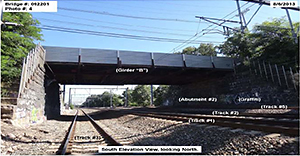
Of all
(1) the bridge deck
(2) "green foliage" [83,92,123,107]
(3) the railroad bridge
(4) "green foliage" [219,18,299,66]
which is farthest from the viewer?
(2) "green foliage" [83,92,123,107]

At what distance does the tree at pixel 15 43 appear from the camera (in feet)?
36.7

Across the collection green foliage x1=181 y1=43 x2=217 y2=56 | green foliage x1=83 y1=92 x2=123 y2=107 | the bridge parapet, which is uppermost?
green foliage x1=181 y1=43 x2=217 y2=56

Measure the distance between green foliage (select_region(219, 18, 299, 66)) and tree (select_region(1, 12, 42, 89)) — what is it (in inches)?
886

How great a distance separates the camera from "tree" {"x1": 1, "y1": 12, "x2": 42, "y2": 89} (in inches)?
440

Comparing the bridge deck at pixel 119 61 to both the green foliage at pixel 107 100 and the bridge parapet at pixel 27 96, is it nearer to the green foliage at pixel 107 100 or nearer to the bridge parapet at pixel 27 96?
the bridge parapet at pixel 27 96

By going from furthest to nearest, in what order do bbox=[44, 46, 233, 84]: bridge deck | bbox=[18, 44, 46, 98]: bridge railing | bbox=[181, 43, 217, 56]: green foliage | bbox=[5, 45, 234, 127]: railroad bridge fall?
1. bbox=[181, 43, 217, 56]: green foliage
2. bbox=[44, 46, 233, 84]: bridge deck
3. bbox=[5, 45, 234, 127]: railroad bridge
4. bbox=[18, 44, 46, 98]: bridge railing

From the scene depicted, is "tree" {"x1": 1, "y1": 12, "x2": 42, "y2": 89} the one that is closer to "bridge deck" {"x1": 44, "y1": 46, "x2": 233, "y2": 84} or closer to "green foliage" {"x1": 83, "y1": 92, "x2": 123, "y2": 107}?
"bridge deck" {"x1": 44, "y1": 46, "x2": 233, "y2": 84}

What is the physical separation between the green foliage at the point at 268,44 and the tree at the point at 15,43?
2251 cm

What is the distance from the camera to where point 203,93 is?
28.7 metres

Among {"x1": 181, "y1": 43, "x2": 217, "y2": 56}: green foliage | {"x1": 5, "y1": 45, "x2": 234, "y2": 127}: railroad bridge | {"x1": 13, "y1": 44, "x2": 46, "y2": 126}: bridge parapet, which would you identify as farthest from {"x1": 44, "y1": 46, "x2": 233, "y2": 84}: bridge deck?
{"x1": 181, "y1": 43, "x2": 217, "y2": 56}: green foliage

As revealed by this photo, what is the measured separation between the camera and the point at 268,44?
2184 centimetres

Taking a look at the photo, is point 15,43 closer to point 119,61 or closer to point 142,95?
point 119,61

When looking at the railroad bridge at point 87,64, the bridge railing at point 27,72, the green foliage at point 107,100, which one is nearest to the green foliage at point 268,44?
the railroad bridge at point 87,64

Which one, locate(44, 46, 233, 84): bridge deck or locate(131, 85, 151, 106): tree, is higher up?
locate(44, 46, 233, 84): bridge deck
